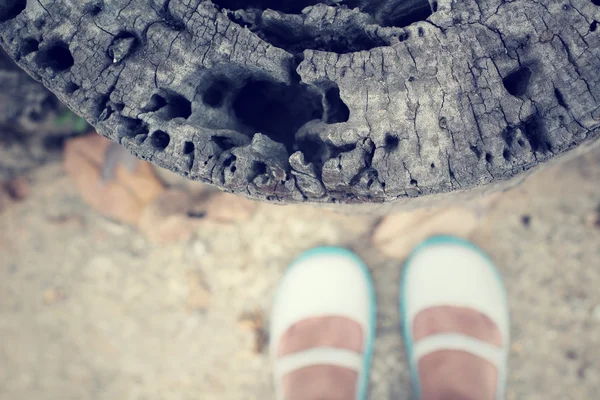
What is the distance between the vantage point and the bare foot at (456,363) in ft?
10.1

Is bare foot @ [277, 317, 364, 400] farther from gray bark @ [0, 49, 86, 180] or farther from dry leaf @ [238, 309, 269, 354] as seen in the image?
gray bark @ [0, 49, 86, 180]

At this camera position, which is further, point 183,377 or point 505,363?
point 183,377

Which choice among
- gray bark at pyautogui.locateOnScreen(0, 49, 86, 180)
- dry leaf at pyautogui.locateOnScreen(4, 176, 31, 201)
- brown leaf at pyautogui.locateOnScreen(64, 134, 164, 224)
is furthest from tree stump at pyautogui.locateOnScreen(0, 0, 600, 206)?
dry leaf at pyautogui.locateOnScreen(4, 176, 31, 201)

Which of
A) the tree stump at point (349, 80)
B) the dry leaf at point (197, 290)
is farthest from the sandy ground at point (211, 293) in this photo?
the tree stump at point (349, 80)

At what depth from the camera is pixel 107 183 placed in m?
3.21

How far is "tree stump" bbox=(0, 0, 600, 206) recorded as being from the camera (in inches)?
61.0

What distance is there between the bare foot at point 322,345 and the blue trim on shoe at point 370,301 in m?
0.05

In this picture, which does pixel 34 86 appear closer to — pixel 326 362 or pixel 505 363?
pixel 326 362

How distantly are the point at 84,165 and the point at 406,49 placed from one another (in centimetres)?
258

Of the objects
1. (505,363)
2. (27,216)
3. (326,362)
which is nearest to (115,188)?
(27,216)

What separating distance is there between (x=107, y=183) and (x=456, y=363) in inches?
116

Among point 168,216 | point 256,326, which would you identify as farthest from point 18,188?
point 256,326

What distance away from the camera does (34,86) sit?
250 centimetres

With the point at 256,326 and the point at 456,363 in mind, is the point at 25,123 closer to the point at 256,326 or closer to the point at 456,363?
the point at 256,326
